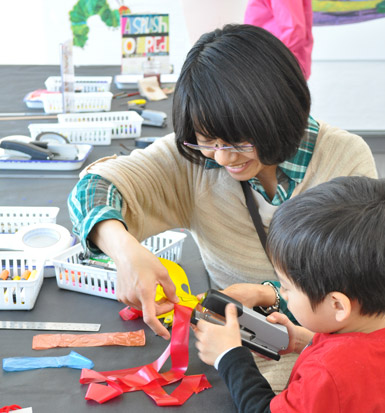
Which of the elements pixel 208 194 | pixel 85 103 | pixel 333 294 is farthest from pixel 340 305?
pixel 85 103

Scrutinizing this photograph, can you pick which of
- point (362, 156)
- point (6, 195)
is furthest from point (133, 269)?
point (6, 195)

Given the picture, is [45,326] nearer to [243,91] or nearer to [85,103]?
[243,91]

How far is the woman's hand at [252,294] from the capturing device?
3.91ft

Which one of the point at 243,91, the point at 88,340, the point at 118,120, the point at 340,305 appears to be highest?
the point at 243,91

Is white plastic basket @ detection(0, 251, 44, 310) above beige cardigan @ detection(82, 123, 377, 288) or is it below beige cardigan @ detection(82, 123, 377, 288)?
below

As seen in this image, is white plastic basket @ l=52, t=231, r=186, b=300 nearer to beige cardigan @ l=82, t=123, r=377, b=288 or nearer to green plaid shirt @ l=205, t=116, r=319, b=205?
beige cardigan @ l=82, t=123, r=377, b=288

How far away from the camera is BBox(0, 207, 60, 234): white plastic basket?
156cm

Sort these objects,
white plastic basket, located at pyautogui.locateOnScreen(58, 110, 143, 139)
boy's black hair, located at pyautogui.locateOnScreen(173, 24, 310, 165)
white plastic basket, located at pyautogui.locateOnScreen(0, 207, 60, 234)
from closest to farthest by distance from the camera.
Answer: boy's black hair, located at pyautogui.locateOnScreen(173, 24, 310, 165) → white plastic basket, located at pyautogui.locateOnScreen(0, 207, 60, 234) → white plastic basket, located at pyautogui.locateOnScreen(58, 110, 143, 139)

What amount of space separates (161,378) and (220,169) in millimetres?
549

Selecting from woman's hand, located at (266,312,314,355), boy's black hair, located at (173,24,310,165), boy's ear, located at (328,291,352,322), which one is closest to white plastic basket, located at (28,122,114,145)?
boy's black hair, located at (173,24,310,165)

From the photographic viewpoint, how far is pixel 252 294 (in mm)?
1209

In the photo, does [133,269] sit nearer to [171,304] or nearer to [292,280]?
[171,304]

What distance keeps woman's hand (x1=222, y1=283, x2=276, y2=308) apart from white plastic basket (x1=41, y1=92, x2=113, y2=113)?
153 cm

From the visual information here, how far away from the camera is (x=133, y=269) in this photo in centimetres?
104
